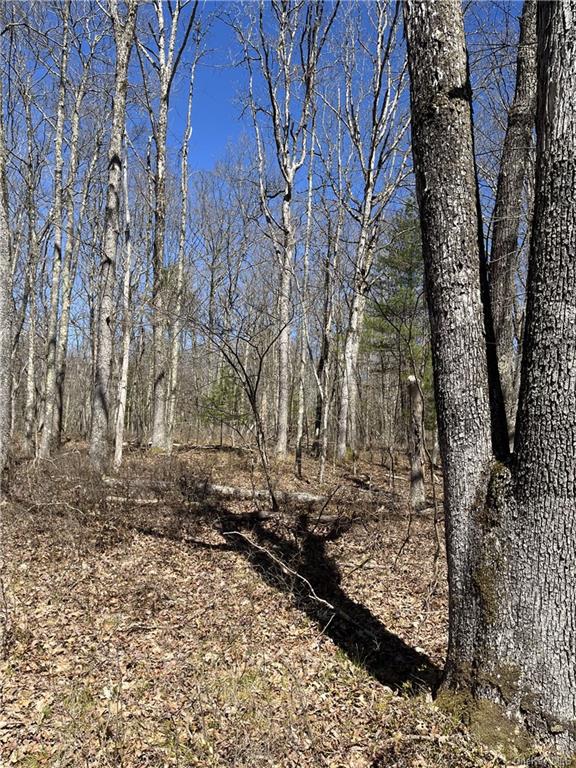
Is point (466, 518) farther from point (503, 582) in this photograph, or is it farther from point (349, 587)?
point (349, 587)

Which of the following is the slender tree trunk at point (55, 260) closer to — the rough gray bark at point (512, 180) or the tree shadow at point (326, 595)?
the tree shadow at point (326, 595)

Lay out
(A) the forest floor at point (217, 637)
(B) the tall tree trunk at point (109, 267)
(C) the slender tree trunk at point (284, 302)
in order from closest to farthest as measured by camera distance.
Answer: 1. (A) the forest floor at point (217, 637)
2. (B) the tall tree trunk at point (109, 267)
3. (C) the slender tree trunk at point (284, 302)

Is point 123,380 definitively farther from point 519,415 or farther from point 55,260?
point 519,415

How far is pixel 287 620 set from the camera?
4492 millimetres

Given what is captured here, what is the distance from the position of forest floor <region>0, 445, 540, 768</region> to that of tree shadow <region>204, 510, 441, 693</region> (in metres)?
0.02

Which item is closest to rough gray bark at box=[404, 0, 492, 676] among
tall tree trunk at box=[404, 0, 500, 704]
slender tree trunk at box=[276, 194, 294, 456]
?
tall tree trunk at box=[404, 0, 500, 704]

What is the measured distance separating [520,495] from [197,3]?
15.2 metres

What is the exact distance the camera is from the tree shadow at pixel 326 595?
3695mm

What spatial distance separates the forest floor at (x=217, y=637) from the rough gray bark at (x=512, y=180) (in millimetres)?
3205

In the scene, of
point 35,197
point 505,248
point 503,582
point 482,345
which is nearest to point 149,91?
point 35,197

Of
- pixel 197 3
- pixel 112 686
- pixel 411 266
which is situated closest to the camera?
pixel 112 686

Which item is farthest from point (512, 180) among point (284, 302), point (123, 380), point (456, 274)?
point (123, 380)

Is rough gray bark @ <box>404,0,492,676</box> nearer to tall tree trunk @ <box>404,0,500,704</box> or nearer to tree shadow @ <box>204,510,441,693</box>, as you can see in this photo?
tall tree trunk @ <box>404,0,500,704</box>

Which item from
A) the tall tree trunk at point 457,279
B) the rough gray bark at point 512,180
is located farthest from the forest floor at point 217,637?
the rough gray bark at point 512,180
